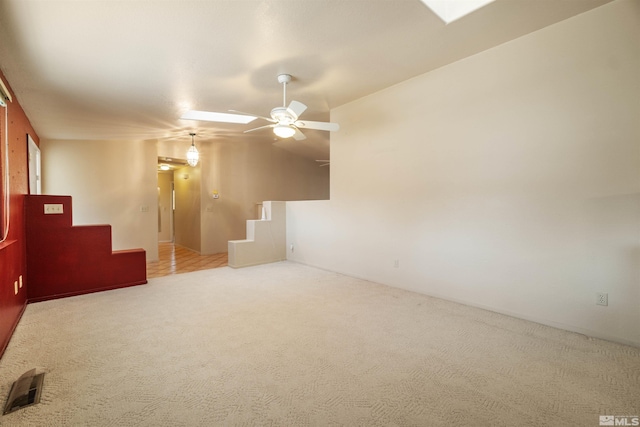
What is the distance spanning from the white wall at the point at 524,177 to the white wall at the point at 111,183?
16.9 ft

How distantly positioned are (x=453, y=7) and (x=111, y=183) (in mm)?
6833

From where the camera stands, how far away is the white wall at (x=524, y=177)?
8.40 feet

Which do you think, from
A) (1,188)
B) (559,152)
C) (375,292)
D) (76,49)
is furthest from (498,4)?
(1,188)

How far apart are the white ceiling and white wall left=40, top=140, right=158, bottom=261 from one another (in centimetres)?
171

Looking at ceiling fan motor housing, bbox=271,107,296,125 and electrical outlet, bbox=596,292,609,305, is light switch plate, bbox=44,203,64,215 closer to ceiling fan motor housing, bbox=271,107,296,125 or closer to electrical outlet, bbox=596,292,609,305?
ceiling fan motor housing, bbox=271,107,296,125

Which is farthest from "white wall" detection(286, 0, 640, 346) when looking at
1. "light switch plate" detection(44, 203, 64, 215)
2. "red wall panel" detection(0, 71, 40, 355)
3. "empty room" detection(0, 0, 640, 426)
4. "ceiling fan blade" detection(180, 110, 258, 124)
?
"light switch plate" detection(44, 203, 64, 215)

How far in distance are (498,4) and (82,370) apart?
4462 millimetres

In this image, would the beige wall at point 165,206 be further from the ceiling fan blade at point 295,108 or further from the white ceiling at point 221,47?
the ceiling fan blade at point 295,108

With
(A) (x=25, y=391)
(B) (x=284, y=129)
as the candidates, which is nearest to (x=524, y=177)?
(B) (x=284, y=129)

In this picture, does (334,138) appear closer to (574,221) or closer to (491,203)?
(491,203)

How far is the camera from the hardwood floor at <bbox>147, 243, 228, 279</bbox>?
→ 5.58 metres

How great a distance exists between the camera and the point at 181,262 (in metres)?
6.48

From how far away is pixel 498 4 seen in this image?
2490 mm

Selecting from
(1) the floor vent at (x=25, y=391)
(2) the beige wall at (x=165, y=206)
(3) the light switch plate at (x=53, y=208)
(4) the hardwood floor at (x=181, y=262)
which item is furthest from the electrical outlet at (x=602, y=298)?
(2) the beige wall at (x=165, y=206)
